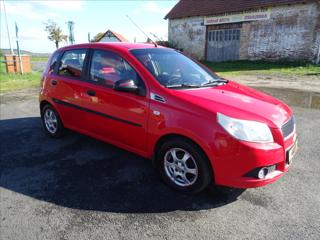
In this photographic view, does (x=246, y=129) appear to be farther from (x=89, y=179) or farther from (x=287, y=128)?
(x=89, y=179)

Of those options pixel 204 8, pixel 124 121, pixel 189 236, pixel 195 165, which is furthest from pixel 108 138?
pixel 204 8

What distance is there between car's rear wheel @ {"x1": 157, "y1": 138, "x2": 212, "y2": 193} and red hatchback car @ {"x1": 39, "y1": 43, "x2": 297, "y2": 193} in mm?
11

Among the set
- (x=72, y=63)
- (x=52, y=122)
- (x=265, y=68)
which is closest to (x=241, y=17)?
(x=265, y=68)

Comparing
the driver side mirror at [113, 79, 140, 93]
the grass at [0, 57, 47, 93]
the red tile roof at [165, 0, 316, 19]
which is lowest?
the grass at [0, 57, 47, 93]

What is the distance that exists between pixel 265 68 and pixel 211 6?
27.9 feet

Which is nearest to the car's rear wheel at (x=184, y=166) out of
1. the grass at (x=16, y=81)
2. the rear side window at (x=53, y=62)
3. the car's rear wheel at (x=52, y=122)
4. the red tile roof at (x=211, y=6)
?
the car's rear wheel at (x=52, y=122)

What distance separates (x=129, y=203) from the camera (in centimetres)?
311

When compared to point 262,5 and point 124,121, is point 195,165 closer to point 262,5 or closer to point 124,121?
point 124,121

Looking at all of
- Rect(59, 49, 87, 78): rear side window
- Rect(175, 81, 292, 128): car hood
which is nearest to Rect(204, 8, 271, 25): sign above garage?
Rect(59, 49, 87, 78): rear side window

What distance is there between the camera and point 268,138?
2836 mm

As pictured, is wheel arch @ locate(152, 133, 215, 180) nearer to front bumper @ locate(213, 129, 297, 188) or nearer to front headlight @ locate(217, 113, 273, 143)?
front bumper @ locate(213, 129, 297, 188)

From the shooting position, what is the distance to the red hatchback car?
2.82m

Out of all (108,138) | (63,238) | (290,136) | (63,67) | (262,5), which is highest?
(262,5)

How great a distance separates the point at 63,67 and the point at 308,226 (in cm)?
430
